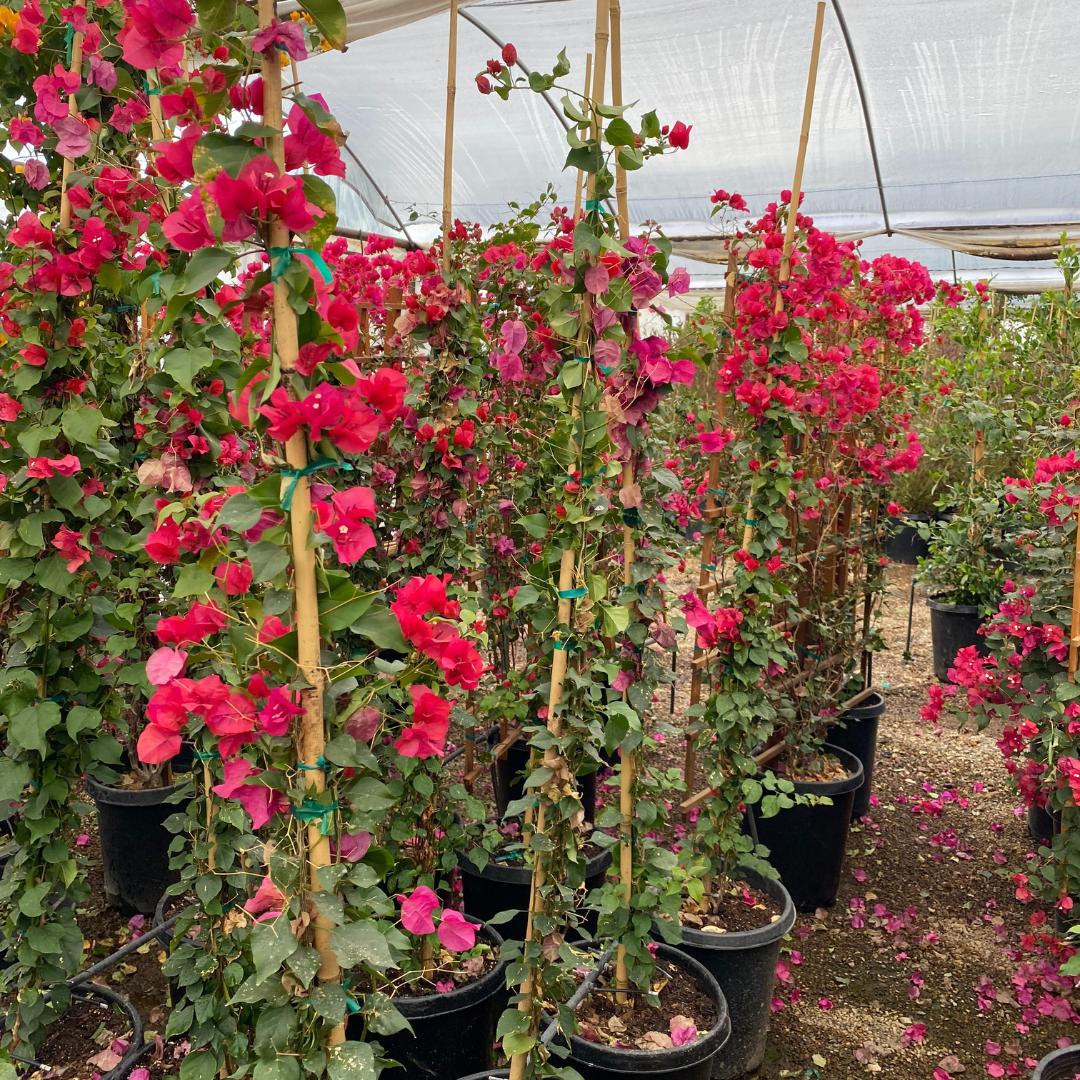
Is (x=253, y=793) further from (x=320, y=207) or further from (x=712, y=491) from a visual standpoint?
(x=712, y=491)

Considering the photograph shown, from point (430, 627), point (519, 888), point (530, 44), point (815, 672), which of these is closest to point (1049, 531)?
point (815, 672)

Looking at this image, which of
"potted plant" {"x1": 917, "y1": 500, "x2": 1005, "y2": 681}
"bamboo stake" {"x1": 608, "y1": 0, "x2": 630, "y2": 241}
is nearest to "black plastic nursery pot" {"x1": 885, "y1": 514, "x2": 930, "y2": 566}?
"potted plant" {"x1": 917, "y1": 500, "x2": 1005, "y2": 681}

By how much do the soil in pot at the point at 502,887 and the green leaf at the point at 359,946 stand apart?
1.34 m

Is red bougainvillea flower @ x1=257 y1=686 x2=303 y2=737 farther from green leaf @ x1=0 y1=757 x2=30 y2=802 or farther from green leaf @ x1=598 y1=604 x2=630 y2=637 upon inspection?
green leaf @ x1=0 y1=757 x2=30 y2=802

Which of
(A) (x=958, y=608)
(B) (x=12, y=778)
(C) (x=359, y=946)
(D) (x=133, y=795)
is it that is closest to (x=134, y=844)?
(D) (x=133, y=795)

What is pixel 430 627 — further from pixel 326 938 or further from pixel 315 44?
pixel 315 44

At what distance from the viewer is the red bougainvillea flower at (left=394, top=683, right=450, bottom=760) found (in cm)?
96

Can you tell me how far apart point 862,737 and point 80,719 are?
2.78m

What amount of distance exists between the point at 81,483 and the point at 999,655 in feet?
8.08

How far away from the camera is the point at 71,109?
67.0 inches

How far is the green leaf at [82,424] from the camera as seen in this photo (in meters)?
1.66

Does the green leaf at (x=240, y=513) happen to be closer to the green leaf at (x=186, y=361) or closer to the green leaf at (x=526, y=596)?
the green leaf at (x=186, y=361)

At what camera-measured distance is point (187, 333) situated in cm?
123

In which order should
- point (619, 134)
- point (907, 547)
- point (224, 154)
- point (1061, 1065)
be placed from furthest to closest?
point (907, 547), point (1061, 1065), point (619, 134), point (224, 154)
